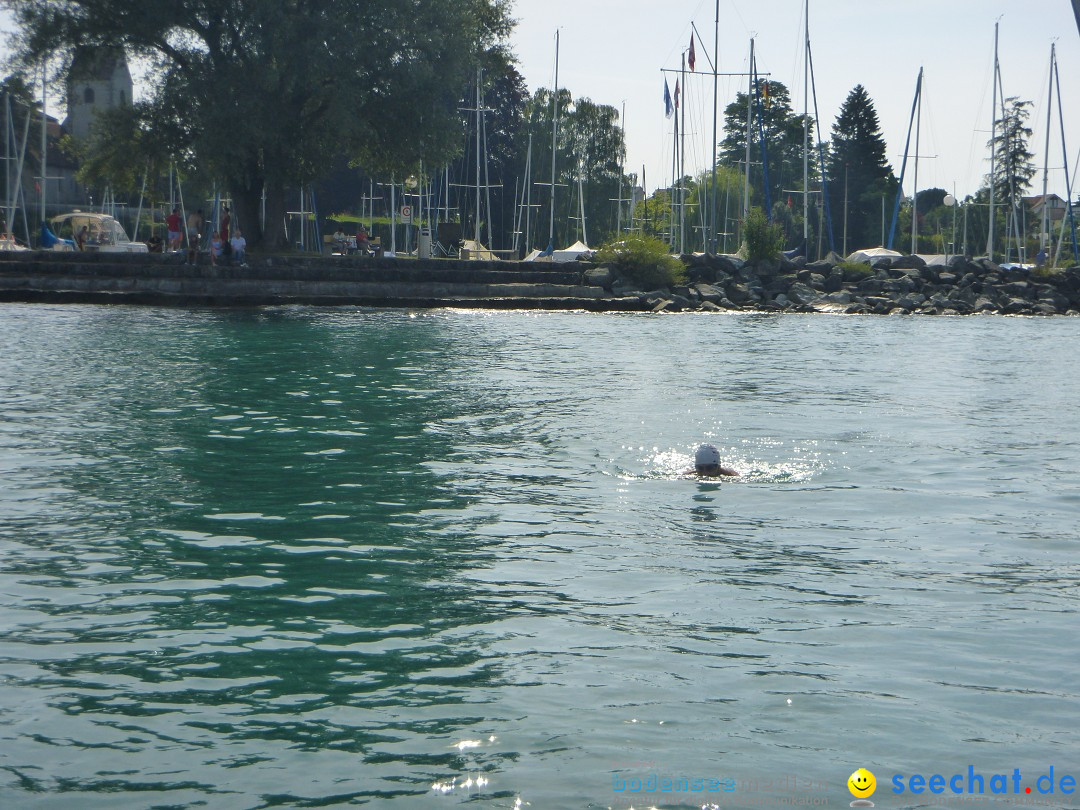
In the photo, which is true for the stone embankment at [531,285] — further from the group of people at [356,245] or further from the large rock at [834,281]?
the group of people at [356,245]

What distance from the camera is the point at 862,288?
168 ft

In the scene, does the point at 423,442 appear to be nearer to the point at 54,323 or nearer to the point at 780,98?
the point at 54,323

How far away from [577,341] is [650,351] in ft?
10.1

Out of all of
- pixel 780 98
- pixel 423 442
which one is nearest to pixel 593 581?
pixel 423 442

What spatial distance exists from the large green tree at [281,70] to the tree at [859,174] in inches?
2282

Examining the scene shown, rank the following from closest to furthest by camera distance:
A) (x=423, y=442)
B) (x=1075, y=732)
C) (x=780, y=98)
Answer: (x=1075, y=732) < (x=423, y=442) < (x=780, y=98)

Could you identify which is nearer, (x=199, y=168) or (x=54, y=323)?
(x=54, y=323)

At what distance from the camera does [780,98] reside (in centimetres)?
10319

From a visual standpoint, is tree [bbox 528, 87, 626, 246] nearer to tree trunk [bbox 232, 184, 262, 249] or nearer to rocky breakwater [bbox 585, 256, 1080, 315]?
rocky breakwater [bbox 585, 256, 1080, 315]

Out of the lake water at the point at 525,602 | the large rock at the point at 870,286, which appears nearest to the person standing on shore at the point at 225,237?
the lake water at the point at 525,602

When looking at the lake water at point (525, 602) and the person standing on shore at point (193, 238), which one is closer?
the lake water at point (525, 602)

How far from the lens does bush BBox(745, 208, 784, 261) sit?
51.7 m

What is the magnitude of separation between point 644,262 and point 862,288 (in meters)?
10.7

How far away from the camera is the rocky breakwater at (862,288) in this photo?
46500 millimetres
